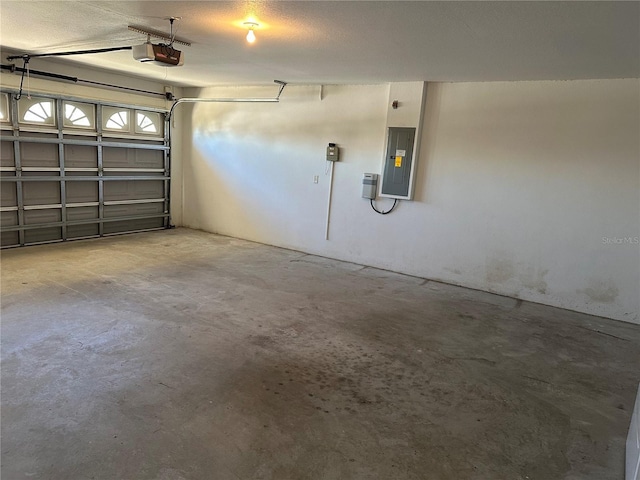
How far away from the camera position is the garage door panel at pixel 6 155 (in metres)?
5.33

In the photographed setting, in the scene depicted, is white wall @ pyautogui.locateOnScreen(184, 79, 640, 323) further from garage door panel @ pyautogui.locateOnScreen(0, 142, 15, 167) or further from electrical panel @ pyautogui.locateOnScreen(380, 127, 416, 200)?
garage door panel @ pyautogui.locateOnScreen(0, 142, 15, 167)

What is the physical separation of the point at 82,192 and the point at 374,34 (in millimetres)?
5182

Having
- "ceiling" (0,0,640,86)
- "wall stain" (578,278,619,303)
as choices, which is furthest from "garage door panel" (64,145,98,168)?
"wall stain" (578,278,619,303)

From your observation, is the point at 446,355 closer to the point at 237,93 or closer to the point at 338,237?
the point at 338,237

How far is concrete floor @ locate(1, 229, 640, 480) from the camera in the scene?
6.80 ft

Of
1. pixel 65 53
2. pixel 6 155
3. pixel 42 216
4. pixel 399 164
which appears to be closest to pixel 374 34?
pixel 399 164

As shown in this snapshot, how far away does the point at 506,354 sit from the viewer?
11.1 ft

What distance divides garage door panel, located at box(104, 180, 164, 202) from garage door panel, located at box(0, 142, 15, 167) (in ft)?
4.29

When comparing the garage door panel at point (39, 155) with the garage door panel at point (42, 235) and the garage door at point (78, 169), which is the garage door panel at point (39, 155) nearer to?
the garage door at point (78, 169)

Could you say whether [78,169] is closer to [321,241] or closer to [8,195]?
[8,195]

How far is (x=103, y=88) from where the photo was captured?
20.3 ft

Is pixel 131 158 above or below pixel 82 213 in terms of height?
above

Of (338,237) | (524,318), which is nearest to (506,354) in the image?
(524,318)

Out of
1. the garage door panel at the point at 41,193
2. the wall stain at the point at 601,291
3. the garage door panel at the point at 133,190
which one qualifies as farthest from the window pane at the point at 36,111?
the wall stain at the point at 601,291
